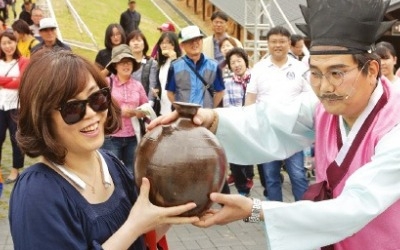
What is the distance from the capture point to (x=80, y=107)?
7.56ft

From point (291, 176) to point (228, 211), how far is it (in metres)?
3.76

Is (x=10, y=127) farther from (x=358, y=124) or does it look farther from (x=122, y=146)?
(x=358, y=124)

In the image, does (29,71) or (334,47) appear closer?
(29,71)

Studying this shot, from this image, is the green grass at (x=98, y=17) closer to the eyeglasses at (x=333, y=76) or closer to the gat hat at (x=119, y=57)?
the gat hat at (x=119, y=57)

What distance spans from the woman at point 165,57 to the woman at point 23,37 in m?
2.11

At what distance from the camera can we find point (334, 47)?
2.58 m

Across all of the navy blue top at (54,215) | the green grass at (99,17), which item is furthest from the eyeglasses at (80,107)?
the green grass at (99,17)

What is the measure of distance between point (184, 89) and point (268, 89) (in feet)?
3.07

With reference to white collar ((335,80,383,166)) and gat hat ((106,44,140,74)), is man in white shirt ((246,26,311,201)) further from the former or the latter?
white collar ((335,80,383,166))

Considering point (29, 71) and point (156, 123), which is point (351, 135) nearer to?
point (156, 123)

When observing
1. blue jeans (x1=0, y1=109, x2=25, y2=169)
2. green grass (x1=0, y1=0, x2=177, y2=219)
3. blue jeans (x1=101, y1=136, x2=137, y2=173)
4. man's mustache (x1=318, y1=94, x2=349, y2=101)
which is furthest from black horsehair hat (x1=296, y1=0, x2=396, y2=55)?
green grass (x1=0, y1=0, x2=177, y2=219)

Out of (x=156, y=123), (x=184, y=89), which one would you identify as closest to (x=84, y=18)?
(x=184, y=89)

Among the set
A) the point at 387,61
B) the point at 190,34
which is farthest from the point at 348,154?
the point at 387,61

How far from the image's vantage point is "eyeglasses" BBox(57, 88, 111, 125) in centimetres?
228
